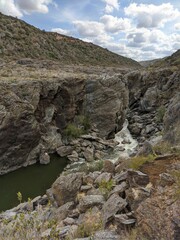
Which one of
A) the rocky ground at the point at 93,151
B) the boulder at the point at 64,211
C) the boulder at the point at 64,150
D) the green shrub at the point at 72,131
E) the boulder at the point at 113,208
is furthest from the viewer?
the green shrub at the point at 72,131

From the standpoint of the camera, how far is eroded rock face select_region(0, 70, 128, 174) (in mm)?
30797

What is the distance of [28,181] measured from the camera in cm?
2800

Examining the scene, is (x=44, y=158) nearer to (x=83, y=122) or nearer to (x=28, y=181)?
(x=28, y=181)

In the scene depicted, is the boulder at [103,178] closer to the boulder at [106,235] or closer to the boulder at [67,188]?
the boulder at [67,188]

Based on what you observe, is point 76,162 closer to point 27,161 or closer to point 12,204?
point 27,161

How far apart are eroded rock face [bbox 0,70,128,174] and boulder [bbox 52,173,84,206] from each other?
16.8 meters

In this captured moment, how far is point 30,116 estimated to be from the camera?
107 feet

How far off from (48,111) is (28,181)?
480 inches

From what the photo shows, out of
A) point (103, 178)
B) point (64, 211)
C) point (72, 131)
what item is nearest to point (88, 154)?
point (72, 131)

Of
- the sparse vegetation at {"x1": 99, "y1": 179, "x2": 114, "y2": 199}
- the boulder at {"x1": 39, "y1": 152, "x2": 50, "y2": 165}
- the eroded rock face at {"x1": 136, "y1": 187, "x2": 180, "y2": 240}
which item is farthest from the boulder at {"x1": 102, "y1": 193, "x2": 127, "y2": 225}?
the boulder at {"x1": 39, "y1": 152, "x2": 50, "y2": 165}

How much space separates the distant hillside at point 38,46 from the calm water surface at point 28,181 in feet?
142

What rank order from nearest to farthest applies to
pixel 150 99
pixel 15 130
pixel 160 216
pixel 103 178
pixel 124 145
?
pixel 160 216 < pixel 103 178 < pixel 15 130 < pixel 124 145 < pixel 150 99

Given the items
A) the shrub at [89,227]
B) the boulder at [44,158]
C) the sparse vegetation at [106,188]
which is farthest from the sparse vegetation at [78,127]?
the shrub at [89,227]

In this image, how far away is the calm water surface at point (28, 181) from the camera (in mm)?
24691
